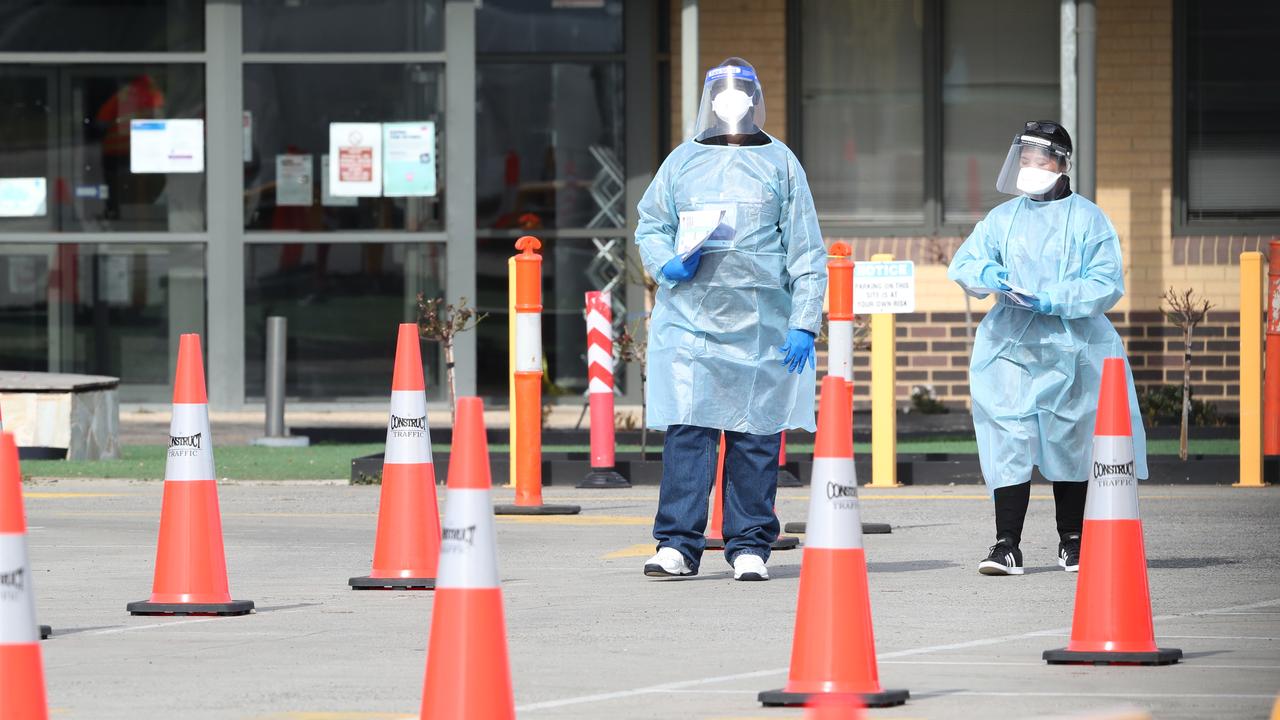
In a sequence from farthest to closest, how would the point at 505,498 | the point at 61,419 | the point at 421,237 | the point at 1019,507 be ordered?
1. the point at 421,237
2. the point at 61,419
3. the point at 505,498
4. the point at 1019,507

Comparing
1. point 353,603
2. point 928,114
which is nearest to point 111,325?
point 928,114

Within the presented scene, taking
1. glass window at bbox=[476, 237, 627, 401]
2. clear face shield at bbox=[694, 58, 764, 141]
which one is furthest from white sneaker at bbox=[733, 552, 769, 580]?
glass window at bbox=[476, 237, 627, 401]

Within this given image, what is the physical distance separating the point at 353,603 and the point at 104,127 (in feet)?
40.1

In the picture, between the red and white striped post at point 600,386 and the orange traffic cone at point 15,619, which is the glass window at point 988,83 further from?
the orange traffic cone at point 15,619

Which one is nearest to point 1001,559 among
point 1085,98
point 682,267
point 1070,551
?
point 1070,551

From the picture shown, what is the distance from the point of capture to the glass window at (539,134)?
20.0 metres

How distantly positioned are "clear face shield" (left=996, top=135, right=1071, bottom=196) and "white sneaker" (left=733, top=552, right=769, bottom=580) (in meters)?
1.90

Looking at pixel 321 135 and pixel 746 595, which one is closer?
pixel 746 595

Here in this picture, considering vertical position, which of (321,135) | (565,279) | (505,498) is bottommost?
(505,498)

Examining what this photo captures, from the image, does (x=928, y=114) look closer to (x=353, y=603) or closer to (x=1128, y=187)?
(x=1128, y=187)

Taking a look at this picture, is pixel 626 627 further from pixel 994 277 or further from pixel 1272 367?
pixel 1272 367

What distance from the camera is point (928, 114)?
65.6 ft

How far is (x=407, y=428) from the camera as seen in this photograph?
8.75 m

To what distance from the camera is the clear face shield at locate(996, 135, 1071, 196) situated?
9.52m
